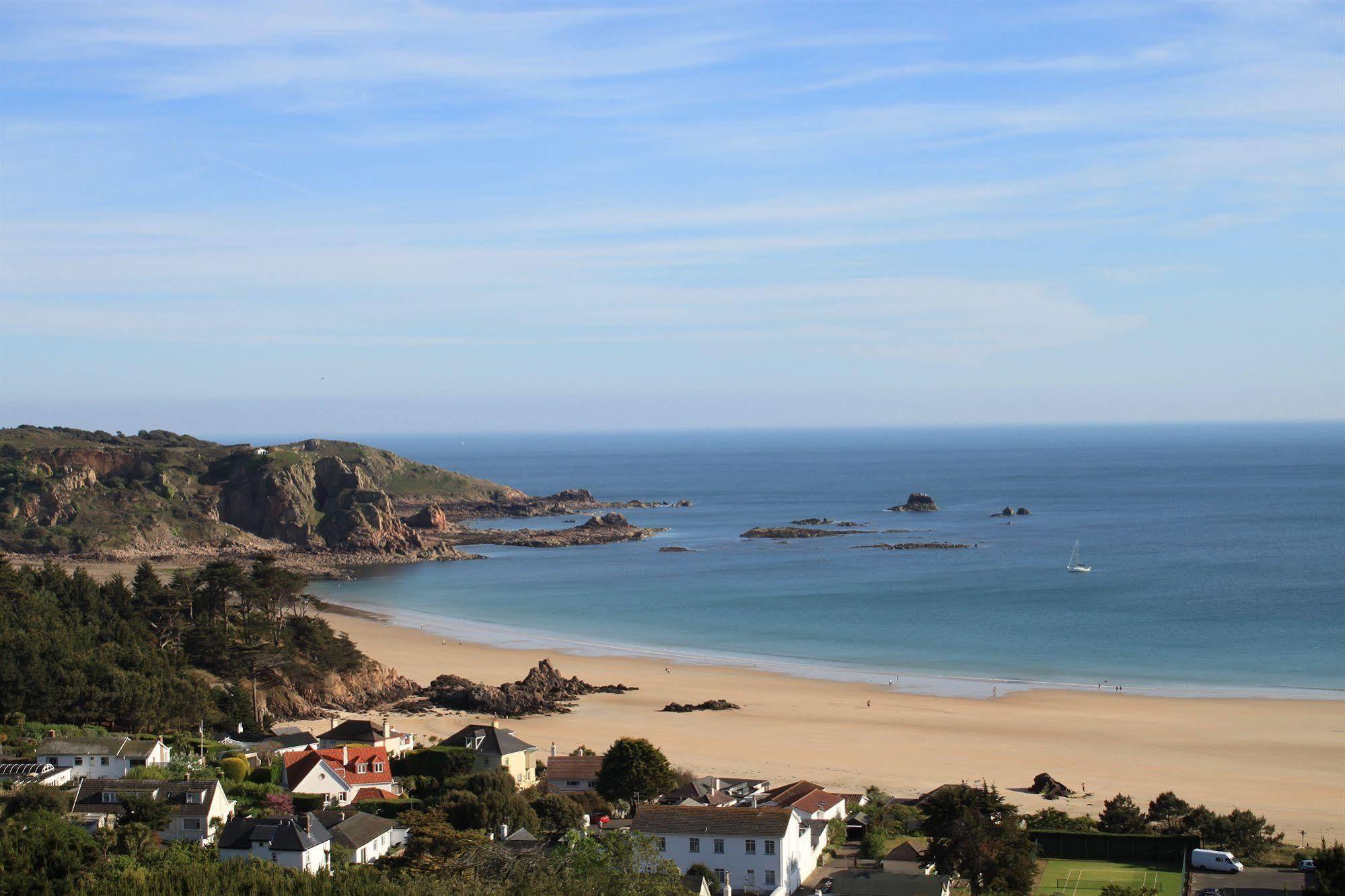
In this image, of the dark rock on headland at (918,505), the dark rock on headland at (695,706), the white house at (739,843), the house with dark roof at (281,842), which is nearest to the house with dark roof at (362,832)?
the house with dark roof at (281,842)

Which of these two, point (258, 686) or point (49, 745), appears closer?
point (49, 745)

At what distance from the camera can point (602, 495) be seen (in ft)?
586

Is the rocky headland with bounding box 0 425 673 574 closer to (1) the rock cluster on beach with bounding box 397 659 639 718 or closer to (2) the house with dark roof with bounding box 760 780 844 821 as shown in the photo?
(1) the rock cluster on beach with bounding box 397 659 639 718

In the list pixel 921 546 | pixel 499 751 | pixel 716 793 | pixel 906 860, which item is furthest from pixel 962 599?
pixel 906 860

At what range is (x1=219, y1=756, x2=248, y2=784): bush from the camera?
117 ft

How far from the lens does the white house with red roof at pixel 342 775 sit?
3466 centimetres

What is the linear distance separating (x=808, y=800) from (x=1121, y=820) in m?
8.41

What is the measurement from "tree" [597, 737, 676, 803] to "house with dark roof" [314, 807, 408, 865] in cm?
650

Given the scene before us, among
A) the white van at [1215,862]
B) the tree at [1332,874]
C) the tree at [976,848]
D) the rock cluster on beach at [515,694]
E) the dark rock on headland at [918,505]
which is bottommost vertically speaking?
the rock cluster on beach at [515,694]

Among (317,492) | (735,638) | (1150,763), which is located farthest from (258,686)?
(317,492)

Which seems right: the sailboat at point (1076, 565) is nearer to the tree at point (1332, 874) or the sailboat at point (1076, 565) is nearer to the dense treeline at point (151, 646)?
the dense treeline at point (151, 646)

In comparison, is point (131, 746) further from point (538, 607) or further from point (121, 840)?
point (538, 607)

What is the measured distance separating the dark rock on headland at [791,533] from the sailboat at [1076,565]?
85.4ft

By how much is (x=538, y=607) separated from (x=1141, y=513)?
7879cm
